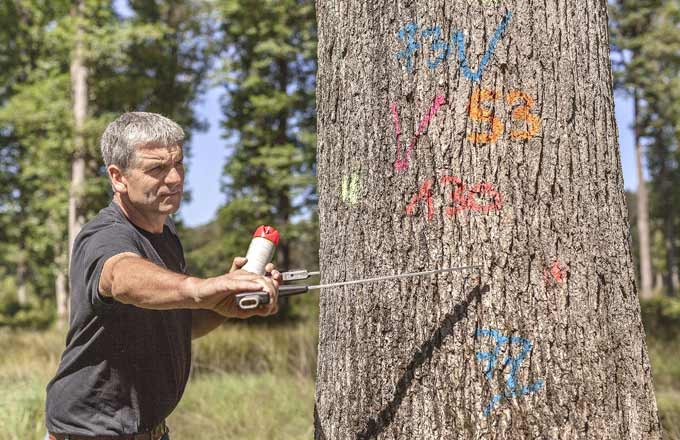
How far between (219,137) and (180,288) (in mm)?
17837

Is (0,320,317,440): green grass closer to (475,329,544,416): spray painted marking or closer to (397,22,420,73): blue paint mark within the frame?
(475,329,544,416): spray painted marking

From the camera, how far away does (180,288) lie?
6.37ft

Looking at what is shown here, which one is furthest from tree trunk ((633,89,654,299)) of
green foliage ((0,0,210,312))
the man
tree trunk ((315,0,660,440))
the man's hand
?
the man's hand

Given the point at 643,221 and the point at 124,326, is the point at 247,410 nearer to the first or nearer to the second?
the point at 124,326

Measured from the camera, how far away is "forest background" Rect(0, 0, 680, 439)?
789 centimetres

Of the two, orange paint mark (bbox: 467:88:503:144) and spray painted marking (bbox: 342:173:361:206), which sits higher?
orange paint mark (bbox: 467:88:503:144)

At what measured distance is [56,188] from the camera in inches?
731

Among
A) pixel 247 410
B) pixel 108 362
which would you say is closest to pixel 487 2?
pixel 108 362

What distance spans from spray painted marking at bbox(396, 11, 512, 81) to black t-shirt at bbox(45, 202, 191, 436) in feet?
3.88

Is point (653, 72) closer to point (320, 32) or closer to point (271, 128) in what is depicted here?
point (271, 128)

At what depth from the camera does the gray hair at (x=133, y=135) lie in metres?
2.44

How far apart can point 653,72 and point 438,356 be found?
914 inches

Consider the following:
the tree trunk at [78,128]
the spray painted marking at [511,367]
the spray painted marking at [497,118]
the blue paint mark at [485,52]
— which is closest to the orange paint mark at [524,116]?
the spray painted marking at [497,118]

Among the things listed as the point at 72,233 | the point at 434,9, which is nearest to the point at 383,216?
the point at 434,9
